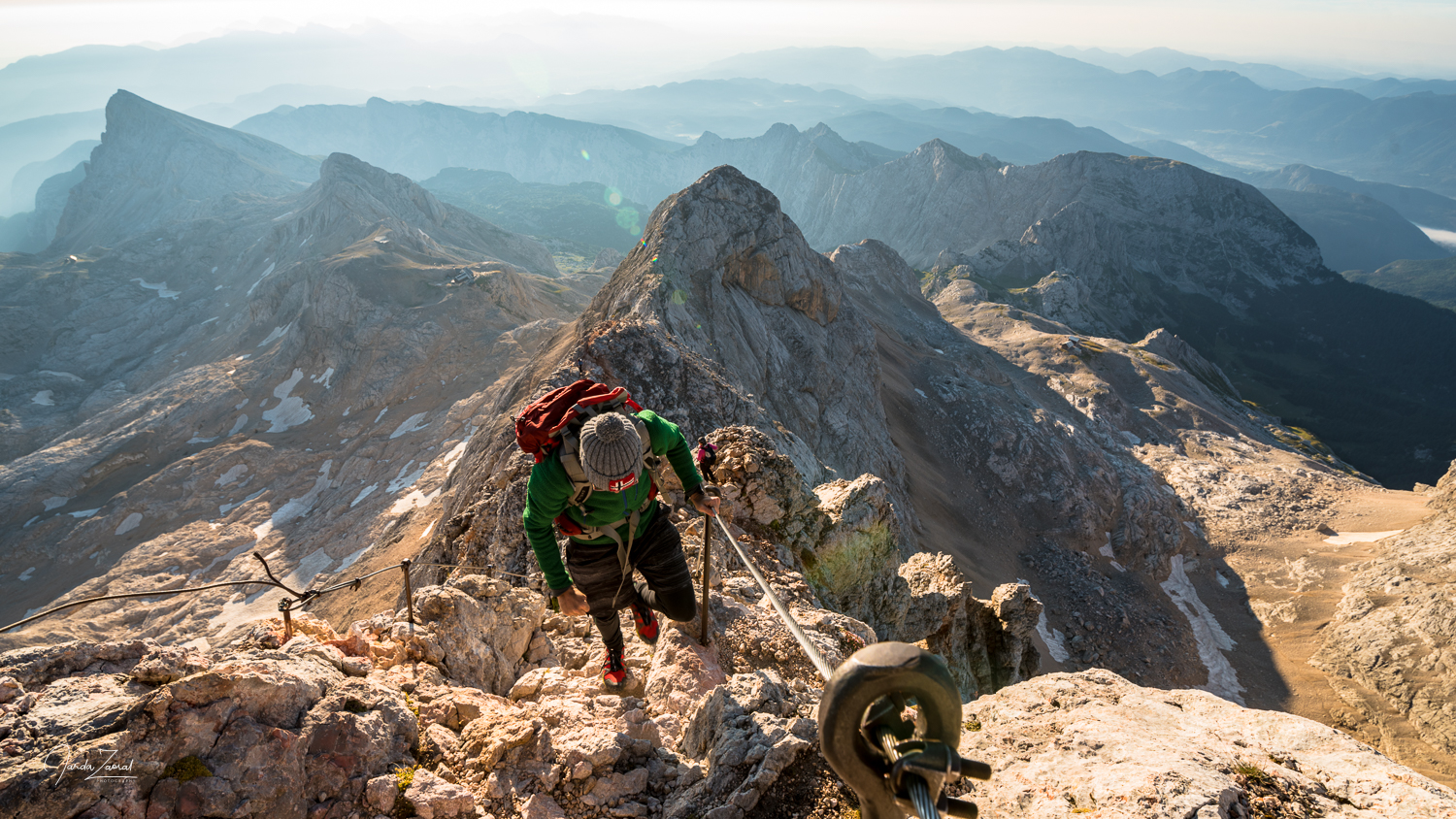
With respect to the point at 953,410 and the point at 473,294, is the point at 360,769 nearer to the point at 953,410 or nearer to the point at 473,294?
the point at 953,410

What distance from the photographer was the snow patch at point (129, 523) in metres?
49.4

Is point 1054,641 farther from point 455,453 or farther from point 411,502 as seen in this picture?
point 455,453

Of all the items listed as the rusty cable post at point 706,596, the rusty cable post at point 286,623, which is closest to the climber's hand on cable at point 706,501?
the rusty cable post at point 706,596

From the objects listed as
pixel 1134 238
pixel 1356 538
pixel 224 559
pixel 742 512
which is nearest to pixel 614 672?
pixel 742 512

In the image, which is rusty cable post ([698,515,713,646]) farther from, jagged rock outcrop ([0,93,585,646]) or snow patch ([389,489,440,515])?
snow patch ([389,489,440,515])

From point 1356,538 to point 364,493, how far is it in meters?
72.5

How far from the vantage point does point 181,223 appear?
128 m

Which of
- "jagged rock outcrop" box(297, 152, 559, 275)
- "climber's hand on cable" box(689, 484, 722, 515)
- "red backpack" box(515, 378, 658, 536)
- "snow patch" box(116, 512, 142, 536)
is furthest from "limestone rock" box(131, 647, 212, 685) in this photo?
"jagged rock outcrop" box(297, 152, 559, 275)

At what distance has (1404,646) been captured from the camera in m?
30.6

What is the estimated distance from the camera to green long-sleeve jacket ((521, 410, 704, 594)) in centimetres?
557

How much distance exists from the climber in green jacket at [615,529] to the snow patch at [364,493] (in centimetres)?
4882

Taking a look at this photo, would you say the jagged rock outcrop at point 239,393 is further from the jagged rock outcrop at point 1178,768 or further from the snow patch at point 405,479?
the jagged rock outcrop at point 1178,768

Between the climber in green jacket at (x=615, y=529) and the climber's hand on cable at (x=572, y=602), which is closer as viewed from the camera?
the climber in green jacket at (x=615, y=529)

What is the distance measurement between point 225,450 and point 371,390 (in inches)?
520
